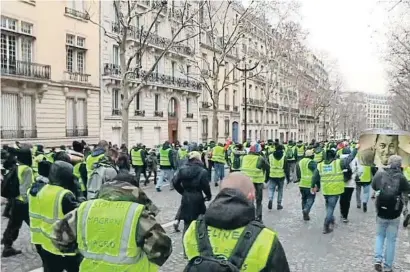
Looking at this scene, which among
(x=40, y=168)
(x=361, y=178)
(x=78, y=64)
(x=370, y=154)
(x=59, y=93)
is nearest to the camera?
(x=40, y=168)

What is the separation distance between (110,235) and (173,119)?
37.0 meters

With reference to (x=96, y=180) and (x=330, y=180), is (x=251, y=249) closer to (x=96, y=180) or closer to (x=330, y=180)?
(x=96, y=180)

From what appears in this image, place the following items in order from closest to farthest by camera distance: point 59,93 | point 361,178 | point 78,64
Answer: point 361,178
point 59,93
point 78,64

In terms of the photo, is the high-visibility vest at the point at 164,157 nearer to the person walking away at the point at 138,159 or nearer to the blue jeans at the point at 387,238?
the person walking away at the point at 138,159

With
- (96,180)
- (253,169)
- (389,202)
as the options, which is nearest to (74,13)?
(253,169)

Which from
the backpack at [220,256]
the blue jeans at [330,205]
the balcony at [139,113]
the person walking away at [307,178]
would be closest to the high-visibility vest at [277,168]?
the person walking away at [307,178]

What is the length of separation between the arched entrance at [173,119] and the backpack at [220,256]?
36.5 m

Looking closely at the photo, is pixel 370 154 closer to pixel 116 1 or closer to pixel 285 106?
pixel 116 1

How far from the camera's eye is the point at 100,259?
358 cm

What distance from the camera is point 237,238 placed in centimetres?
289

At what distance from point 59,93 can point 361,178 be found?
20.2 meters

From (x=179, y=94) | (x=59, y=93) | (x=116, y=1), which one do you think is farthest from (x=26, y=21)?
(x=179, y=94)

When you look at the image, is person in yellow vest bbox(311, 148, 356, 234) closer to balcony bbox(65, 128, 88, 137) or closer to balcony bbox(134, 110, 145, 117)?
balcony bbox(65, 128, 88, 137)

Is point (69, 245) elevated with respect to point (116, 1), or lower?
lower
